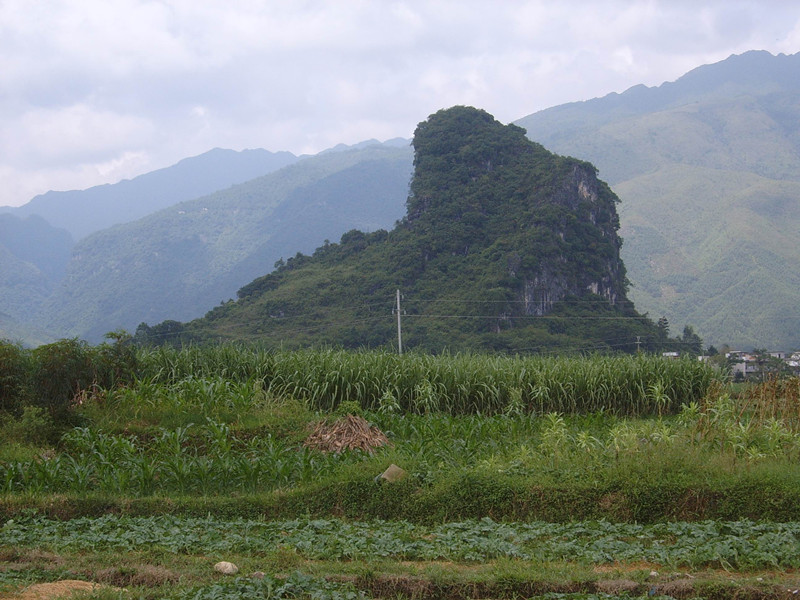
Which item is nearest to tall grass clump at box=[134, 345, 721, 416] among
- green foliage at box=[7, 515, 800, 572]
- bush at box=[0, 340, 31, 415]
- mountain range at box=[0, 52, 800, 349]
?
bush at box=[0, 340, 31, 415]

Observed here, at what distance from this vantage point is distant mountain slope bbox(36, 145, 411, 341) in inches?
3494

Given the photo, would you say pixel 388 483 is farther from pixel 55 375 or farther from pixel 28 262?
pixel 28 262

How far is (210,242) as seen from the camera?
10712 cm

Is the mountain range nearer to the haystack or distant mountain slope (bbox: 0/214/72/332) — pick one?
distant mountain slope (bbox: 0/214/72/332)

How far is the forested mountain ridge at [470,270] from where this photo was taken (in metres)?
41.1

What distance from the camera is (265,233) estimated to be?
109438 millimetres

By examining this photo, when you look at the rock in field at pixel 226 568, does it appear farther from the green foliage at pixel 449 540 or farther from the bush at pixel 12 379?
the bush at pixel 12 379

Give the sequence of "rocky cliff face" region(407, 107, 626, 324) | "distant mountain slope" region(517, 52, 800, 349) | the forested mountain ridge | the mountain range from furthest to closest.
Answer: the mountain range
"distant mountain slope" region(517, 52, 800, 349)
"rocky cliff face" region(407, 107, 626, 324)
the forested mountain ridge

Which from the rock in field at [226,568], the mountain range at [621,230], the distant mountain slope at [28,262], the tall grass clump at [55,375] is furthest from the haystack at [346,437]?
the distant mountain slope at [28,262]

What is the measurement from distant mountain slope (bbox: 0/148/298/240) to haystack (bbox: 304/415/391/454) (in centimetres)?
14782

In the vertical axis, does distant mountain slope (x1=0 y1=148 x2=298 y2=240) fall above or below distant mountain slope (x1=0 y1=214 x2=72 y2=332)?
above

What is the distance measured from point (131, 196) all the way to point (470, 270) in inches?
5676

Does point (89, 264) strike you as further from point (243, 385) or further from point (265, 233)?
point (243, 385)

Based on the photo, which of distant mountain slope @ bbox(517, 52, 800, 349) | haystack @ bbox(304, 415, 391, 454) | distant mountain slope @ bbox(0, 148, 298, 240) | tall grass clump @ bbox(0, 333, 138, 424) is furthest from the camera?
distant mountain slope @ bbox(0, 148, 298, 240)
